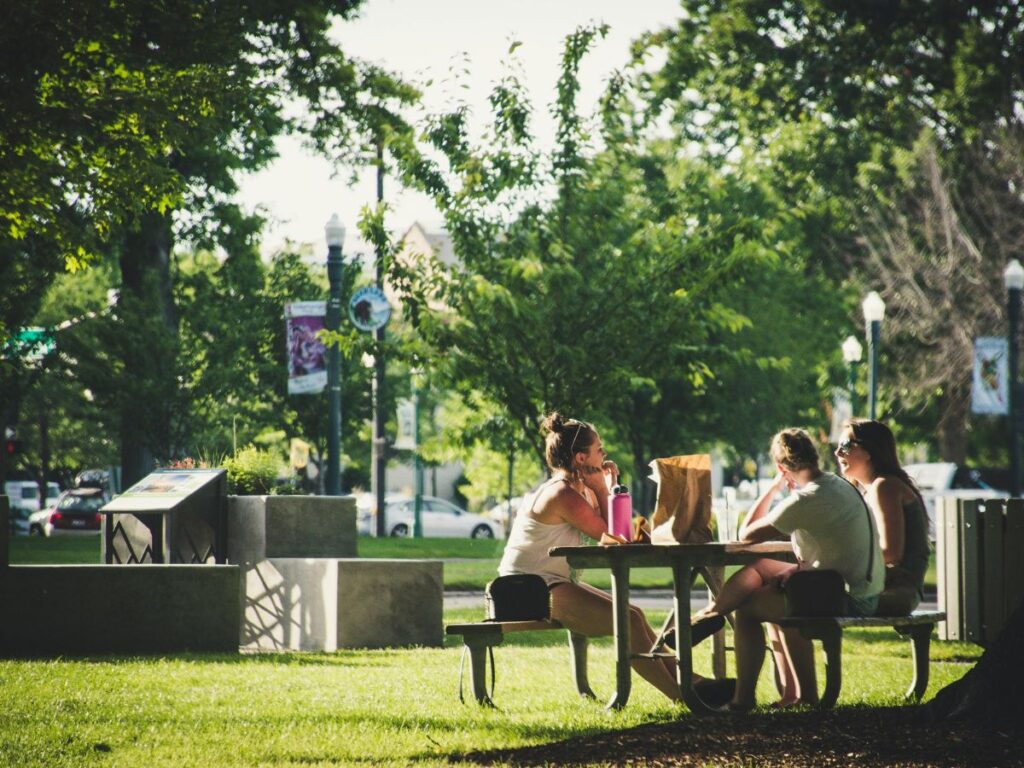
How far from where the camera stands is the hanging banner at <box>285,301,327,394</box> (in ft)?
67.0

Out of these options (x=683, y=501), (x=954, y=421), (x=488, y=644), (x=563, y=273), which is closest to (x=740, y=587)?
(x=683, y=501)

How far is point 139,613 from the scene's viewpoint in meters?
11.4

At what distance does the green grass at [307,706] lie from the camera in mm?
6504

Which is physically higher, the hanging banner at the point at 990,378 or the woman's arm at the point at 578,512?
the hanging banner at the point at 990,378

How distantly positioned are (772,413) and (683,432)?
315 centimetres

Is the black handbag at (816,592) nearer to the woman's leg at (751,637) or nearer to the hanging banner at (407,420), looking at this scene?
the woman's leg at (751,637)

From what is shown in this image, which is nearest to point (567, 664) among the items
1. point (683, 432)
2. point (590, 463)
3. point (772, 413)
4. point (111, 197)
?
point (590, 463)

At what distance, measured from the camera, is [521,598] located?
793 cm

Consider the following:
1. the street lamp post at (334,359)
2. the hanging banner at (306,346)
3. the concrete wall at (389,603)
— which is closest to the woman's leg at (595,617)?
the concrete wall at (389,603)

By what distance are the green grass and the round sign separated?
1085cm

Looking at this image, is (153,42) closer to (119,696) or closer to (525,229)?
(525,229)

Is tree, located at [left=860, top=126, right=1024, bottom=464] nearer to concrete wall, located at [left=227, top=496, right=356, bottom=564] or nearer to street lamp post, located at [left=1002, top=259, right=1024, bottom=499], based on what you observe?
street lamp post, located at [left=1002, top=259, right=1024, bottom=499]

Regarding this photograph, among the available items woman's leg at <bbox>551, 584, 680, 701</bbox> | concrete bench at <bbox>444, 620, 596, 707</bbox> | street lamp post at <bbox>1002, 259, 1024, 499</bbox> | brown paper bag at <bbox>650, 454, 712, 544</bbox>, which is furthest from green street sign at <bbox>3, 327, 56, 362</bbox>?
brown paper bag at <bbox>650, 454, 712, 544</bbox>

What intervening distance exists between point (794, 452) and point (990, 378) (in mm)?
19078
